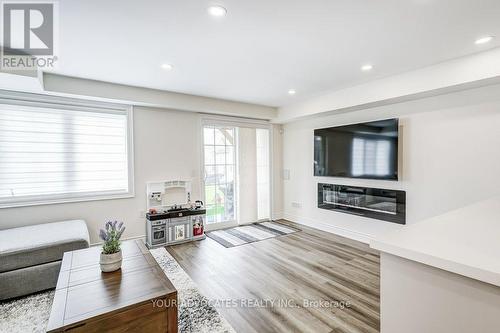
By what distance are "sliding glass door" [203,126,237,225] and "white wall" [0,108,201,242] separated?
0.96 ft

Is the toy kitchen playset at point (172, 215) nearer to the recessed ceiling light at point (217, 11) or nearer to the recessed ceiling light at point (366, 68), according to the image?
the recessed ceiling light at point (217, 11)

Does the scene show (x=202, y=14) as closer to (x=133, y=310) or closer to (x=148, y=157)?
(x=133, y=310)

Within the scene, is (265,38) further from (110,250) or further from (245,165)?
(245,165)

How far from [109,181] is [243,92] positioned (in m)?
2.62

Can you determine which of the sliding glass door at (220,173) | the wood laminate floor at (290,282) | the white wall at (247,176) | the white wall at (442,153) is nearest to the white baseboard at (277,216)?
the white wall at (247,176)

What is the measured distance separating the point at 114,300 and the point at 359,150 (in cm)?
375

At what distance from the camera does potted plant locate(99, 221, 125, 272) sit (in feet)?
6.16

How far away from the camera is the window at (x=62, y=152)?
3.10 m

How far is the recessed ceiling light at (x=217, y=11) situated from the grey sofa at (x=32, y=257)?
269 cm

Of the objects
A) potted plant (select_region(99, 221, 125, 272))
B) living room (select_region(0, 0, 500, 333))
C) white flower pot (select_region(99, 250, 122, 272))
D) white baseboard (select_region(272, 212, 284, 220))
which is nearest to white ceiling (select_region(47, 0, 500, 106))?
living room (select_region(0, 0, 500, 333))

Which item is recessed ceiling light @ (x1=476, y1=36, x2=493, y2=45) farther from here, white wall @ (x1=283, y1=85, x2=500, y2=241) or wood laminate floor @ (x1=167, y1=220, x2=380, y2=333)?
wood laminate floor @ (x1=167, y1=220, x2=380, y2=333)

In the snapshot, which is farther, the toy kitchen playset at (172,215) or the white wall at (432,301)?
the toy kitchen playset at (172,215)

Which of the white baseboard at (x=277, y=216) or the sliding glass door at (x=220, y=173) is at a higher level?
the sliding glass door at (x=220, y=173)

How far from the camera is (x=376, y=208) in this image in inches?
149
